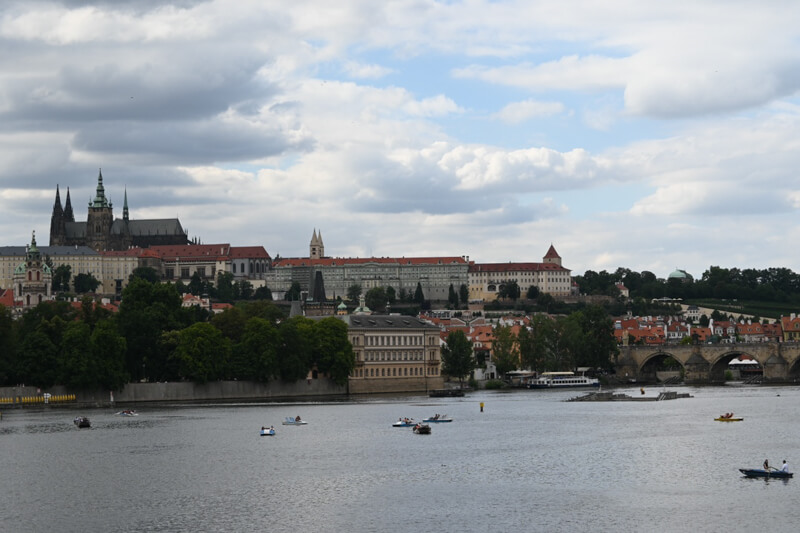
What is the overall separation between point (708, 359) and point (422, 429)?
73.3 m

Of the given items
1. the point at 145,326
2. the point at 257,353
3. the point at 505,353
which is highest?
the point at 145,326

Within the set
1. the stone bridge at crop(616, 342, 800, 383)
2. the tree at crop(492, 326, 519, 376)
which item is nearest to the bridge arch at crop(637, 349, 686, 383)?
the stone bridge at crop(616, 342, 800, 383)

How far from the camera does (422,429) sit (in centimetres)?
7456

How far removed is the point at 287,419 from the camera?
81562mm

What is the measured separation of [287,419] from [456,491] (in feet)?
104

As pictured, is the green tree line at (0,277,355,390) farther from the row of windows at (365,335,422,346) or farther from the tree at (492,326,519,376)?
the tree at (492,326,519,376)

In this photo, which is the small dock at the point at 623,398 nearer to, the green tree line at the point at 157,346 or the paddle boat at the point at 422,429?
the green tree line at the point at 157,346

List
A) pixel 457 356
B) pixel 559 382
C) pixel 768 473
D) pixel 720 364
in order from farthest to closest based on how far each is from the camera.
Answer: pixel 720 364 < pixel 559 382 < pixel 457 356 < pixel 768 473

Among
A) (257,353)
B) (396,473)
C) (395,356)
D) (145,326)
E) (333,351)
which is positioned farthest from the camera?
(395,356)

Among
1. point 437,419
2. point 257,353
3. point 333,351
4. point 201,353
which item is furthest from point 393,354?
point 437,419

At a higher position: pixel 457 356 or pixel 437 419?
pixel 457 356

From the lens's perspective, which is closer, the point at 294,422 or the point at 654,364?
the point at 294,422

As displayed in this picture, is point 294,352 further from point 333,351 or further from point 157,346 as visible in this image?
point 157,346

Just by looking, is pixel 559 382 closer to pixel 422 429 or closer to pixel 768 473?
pixel 422 429
